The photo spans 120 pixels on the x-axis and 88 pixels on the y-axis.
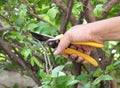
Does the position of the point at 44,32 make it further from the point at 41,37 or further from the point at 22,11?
the point at 22,11

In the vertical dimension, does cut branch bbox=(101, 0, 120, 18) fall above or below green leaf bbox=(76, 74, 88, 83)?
above

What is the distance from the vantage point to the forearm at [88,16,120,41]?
1.36m

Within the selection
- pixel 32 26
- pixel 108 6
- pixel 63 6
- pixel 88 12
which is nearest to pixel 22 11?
pixel 32 26

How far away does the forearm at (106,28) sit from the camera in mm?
1362

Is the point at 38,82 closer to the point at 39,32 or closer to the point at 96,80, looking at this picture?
the point at 39,32

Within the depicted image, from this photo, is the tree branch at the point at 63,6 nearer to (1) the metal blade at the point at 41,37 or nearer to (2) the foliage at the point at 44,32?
(2) the foliage at the point at 44,32

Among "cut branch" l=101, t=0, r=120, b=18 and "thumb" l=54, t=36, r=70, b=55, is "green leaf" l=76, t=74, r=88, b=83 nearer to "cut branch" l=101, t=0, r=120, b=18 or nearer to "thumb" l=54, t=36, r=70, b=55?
"thumb" l=54, t=36, r=70, b=55

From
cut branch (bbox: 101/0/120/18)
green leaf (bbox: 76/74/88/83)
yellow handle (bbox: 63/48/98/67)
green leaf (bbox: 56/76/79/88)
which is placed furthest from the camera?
cut branch (bbox: 101/0/120/18)

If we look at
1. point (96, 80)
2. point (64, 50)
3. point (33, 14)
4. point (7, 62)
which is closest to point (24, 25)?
point (33, 14)

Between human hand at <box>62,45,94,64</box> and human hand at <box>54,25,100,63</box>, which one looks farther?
human hand at <box>62,45,94,64</box>

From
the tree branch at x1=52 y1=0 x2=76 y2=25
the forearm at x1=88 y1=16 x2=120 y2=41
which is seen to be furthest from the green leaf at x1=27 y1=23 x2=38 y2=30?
the forearm at x1=88 y1=16 x2=120 y2=41

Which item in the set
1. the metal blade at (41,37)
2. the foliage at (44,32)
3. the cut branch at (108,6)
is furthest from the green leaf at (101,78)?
the cut branch at (108,6)

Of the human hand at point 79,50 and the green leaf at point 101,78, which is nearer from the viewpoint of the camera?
the green leaf at point 101,78

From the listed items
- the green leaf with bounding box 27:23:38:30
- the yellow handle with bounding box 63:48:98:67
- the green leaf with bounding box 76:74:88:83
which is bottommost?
the green leaf with bounding box 76:74:88:83
